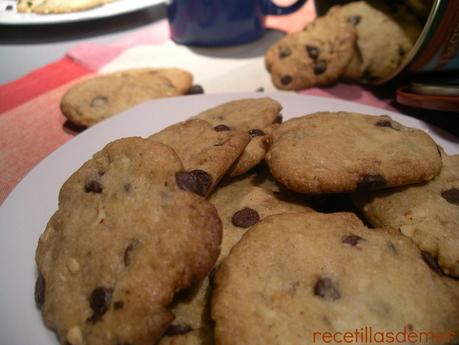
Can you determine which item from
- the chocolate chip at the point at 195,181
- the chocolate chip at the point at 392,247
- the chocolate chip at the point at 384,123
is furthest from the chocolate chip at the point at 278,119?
the chocolate chip at the point at 392,247

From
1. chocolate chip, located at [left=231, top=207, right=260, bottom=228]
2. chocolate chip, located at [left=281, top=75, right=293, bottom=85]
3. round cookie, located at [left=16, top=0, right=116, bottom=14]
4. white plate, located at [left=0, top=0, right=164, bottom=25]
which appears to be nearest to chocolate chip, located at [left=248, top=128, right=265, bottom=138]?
chocolate chip, located at [left=231, top=207, right=260, bottom=228]

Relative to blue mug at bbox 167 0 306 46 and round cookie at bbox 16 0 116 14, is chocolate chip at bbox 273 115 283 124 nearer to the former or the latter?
blue mug at bbox 167 0 306 46

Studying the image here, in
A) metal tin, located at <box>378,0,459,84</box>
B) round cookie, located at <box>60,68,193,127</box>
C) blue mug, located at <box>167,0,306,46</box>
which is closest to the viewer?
metal tin, located at <box>378,0,459,84</box>

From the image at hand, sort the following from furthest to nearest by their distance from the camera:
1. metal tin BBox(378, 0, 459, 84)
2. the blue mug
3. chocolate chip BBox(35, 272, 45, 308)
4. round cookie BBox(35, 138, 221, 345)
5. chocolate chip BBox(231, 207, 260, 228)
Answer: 1. the blue mug
2. metal tin BBox(378, 0, 459, 84)
3. chocolate chip BBox(231, 207, 260, 228)
4. chocolate chip BBox(35, 272, 45, 308)
5. round cookie BBox(35, 138, 221, 345)

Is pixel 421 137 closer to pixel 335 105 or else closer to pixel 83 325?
pixel 335 105

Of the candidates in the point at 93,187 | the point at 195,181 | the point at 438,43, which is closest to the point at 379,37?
the point at 438,43

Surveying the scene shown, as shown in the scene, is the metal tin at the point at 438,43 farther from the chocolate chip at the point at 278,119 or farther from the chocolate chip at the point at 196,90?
the chocolate chip at the point at 196,90

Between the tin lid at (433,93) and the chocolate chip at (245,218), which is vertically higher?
the tin lid at (433,93)
